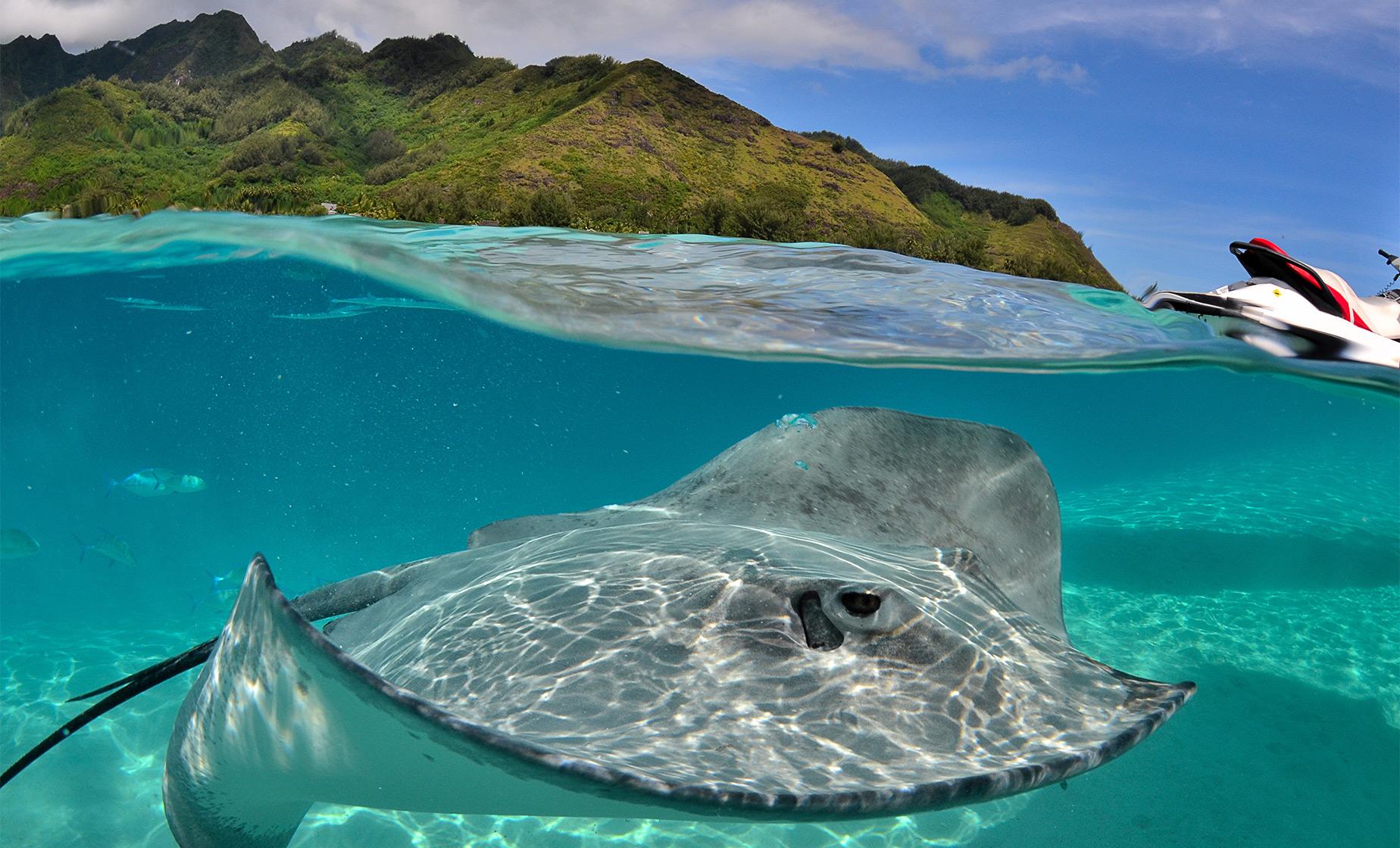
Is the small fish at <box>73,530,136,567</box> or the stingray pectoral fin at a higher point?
the stingray pectoral fin

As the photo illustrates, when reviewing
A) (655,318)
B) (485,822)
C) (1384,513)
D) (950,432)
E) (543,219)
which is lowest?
(485,822)

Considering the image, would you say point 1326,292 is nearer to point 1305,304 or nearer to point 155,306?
point 1305,304

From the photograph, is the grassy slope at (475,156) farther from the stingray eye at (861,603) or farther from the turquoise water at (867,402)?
the stingray eye at (861,603)

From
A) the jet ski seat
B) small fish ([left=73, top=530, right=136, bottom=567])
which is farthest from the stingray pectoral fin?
small fish ([left=73, top=530, right=136, bottom=567])

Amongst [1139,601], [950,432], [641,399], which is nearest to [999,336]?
[1139,601]

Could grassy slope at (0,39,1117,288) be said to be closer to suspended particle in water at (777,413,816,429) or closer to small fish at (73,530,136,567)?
small fish at (73,530,136,567)

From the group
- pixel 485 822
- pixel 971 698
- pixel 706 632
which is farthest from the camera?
pixel 485 822

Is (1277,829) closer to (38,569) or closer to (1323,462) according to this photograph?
(1323,462)
